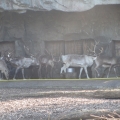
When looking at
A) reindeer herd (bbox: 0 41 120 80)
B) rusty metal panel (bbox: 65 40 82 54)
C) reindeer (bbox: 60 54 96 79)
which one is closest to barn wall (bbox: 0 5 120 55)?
rusty metal panel (bbox: 65 40 82 54)

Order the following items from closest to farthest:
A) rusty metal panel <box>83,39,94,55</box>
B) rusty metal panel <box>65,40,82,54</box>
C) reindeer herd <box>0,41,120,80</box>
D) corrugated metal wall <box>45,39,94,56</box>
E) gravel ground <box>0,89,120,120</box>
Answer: gravel ground <box>0,89,120,120</box>, reindeer herd <box>0,41,120,80</box>, rusty metal panel <box>83,39,94,55</box>, corrugated metal wall <box>45,39,94,56</box>, rusty metal panel <box>65,40,82,54</box>

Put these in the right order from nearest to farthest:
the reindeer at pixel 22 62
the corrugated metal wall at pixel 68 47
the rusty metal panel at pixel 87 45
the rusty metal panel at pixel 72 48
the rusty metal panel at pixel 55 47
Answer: the reindeer at pixel 22 62 → the rusty metal panel at pixel 87 45 → the corrugated metal wall at pixel 68 47 → the rusty metal panel at pixel 72 48 → the rusty metal panel at pixel 55 47

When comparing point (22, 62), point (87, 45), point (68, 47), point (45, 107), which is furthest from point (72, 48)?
point (45, 107)

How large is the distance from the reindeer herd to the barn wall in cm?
85

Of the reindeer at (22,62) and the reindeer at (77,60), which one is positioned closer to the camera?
the reindeer at (77,60)

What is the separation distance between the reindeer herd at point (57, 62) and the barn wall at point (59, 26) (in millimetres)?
848

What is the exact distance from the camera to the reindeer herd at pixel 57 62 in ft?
60.2

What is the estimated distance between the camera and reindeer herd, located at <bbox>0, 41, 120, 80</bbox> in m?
18.3

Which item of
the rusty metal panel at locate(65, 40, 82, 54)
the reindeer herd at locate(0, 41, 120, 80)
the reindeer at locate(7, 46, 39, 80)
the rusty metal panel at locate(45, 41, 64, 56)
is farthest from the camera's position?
the rusty metal panel at locate(45, 41, 64, 56)

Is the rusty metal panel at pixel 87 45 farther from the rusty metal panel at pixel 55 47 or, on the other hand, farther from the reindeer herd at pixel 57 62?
the rusty metal panel at pixel 55 47

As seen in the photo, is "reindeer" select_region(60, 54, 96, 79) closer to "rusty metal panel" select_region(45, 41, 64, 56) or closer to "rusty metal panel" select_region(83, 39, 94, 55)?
"rusty metal panel" select_region(83, 39, 94, 55)

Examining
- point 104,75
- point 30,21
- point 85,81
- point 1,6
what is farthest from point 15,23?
point 85,81

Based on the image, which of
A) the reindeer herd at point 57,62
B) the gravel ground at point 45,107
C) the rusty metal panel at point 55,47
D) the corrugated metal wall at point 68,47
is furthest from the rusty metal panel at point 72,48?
the gravel ground at point 45,107

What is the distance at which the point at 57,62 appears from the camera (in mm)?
19406
